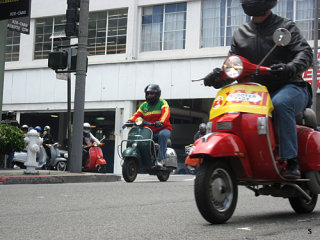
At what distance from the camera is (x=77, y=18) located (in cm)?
1267

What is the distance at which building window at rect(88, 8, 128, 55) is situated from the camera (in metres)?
27.2

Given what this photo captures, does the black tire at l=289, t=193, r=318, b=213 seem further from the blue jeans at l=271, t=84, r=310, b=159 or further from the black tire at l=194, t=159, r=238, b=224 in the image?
the black tire at l=194, t=159, r=238, b=224

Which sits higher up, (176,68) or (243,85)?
(176,68)

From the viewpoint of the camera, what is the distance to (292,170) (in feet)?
16.4

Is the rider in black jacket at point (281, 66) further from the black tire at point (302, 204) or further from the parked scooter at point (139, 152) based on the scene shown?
the parked scooter at point (139, 152)

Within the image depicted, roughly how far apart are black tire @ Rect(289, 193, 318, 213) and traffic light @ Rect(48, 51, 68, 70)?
24.6 ft

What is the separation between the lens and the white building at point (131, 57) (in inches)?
980

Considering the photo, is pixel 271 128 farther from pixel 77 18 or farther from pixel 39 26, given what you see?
pixel 39 26

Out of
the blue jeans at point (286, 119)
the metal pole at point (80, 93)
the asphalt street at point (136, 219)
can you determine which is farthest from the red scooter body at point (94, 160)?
the blue jeans at point (286, 119)

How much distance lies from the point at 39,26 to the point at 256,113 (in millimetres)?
26463

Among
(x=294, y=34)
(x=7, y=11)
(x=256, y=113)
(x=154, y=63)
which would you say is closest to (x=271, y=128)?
(x=256, y=113)

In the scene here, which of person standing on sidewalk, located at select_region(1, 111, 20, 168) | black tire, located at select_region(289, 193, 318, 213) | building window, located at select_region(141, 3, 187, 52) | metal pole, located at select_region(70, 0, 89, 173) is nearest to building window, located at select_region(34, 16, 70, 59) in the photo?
building window, located at select_region(141, 3, 187, 52)

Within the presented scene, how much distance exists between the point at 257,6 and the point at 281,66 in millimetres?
706

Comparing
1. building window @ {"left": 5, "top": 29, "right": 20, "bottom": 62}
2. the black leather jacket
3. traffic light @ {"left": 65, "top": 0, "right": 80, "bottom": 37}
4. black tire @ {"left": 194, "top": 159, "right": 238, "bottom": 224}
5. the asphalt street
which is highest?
building window @ {"left": 5, "top": 29, "right": 20, "bottom": 62}
